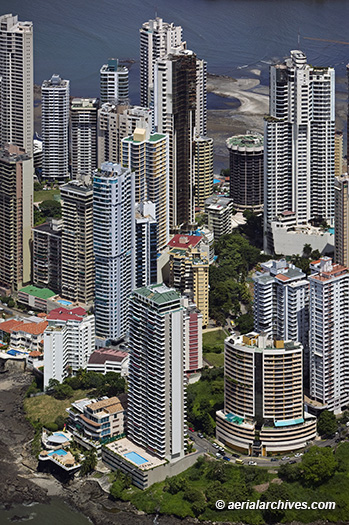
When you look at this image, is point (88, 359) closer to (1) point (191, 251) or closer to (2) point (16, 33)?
(1) point (191, 251)

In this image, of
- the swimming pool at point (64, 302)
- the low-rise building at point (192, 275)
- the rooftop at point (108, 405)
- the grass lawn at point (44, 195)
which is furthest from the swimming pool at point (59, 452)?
the grass lawn at point (44, 195)

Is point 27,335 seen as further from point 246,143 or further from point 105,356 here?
point 246,143

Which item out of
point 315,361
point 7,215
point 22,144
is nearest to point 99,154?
point 22,144

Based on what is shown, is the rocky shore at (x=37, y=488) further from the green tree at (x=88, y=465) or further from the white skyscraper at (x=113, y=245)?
the white skyscraper at (x=113, y=245)

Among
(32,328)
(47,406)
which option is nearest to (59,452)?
(47,406)

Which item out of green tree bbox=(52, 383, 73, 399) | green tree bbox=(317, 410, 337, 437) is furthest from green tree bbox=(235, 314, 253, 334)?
green tree bbox=(52, 383, 73, 399)
